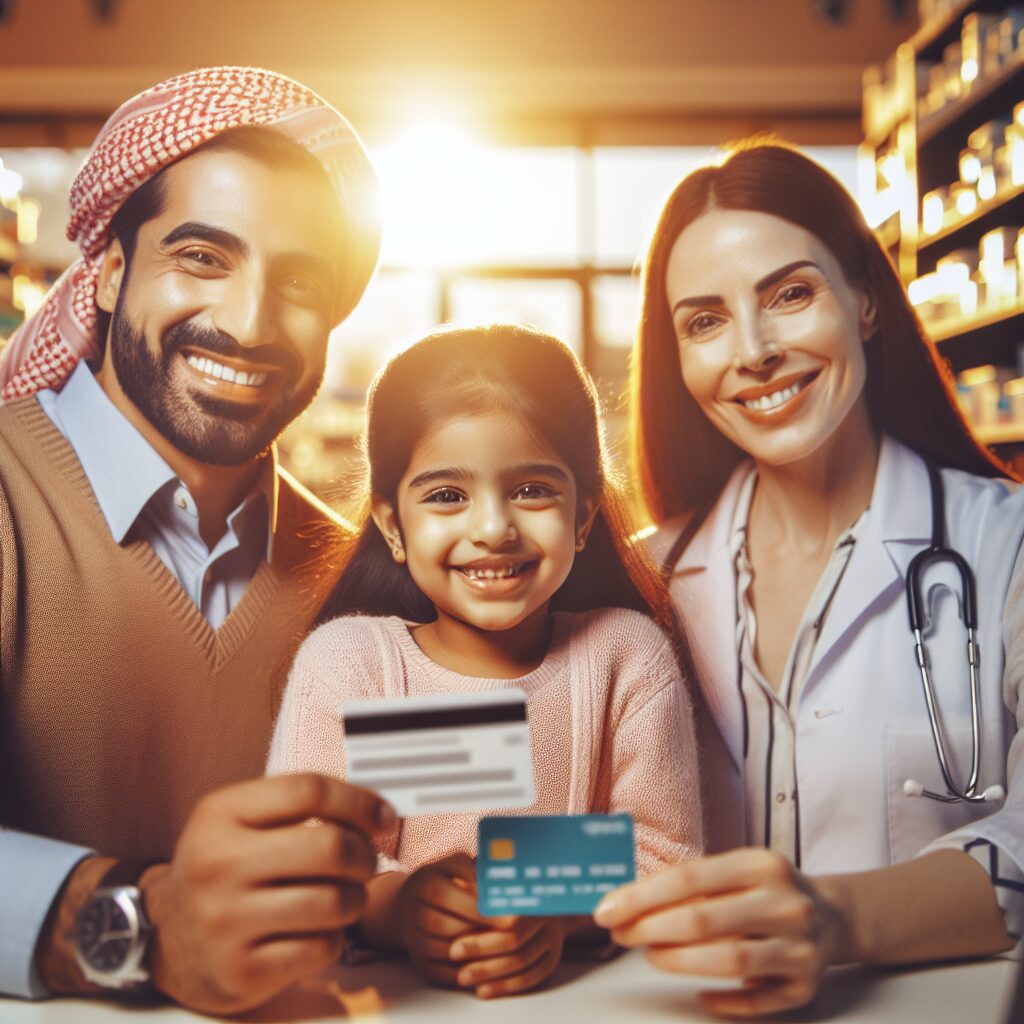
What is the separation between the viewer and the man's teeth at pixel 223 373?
0.94 m

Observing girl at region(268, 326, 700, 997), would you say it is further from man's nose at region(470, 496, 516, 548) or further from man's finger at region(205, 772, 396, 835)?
man's finger at region(205, 772, 396, 835)

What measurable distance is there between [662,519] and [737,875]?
53 centimetres

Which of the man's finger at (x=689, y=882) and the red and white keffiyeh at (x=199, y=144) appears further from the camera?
the red and white keffiyeh at (x=199, y=144)

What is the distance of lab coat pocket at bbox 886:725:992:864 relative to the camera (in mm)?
958

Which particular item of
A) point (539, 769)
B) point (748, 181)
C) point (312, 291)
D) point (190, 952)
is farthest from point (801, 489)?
point (190, 952)

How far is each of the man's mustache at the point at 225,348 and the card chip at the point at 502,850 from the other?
0.48 metres

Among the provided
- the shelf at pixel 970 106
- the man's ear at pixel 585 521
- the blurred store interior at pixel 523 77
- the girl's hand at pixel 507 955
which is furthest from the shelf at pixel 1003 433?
the girl's hand at pixel 507 955

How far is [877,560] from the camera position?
101 cm

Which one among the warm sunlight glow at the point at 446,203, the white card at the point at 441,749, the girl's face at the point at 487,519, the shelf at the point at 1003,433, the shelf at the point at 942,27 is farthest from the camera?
the shelf at the point at 942,27

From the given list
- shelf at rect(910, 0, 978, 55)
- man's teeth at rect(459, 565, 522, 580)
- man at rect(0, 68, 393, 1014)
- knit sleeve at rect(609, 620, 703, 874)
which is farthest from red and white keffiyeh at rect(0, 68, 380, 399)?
shelf at rect(910, 0, 978, 55)

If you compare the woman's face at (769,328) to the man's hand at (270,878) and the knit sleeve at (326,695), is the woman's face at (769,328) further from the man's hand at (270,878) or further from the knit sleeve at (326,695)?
the man's hand at (270,878)

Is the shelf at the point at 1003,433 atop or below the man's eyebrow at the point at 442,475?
atop

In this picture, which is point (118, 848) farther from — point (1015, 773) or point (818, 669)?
point (1015, 773)

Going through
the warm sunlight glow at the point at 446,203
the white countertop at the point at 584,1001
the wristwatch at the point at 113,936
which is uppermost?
the warm sunlight glow at the point at 446,203
